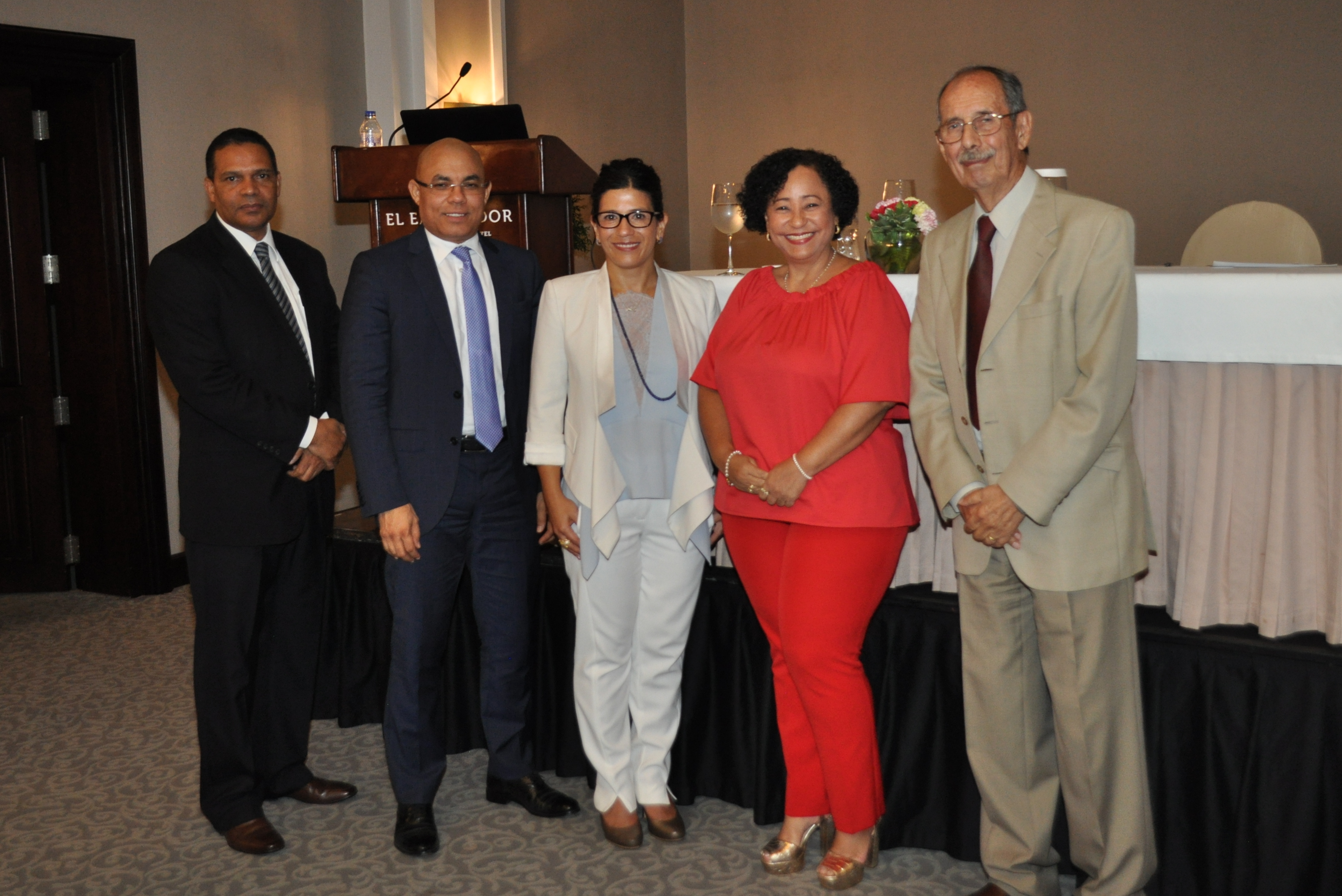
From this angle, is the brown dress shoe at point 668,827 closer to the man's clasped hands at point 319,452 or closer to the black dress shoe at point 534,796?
the black dress shoe at point 534,796

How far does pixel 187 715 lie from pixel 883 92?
19.2ft

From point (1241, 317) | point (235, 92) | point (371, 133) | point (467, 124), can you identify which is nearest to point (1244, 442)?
point (1241, 317)

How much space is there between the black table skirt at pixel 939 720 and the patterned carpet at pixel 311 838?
0.11 m

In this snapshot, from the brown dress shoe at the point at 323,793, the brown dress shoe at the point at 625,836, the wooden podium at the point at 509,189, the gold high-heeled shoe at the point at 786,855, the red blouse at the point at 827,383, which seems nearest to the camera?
the red blouse at the point at 827,383

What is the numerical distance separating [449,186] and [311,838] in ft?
5.58

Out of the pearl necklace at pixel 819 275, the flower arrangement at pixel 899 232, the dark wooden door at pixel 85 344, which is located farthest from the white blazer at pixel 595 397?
the dark wooden door at pixel 85 344

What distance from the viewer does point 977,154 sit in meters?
2.14

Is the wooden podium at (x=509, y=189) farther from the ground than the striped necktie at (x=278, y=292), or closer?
farther from the ground

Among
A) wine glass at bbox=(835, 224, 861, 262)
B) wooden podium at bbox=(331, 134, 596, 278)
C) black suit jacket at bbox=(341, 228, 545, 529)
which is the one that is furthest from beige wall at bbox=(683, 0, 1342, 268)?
black suit jacket at bbox=(341, 228, 545, 529)

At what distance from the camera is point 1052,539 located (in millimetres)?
2160

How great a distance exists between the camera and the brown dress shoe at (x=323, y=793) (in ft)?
10.1

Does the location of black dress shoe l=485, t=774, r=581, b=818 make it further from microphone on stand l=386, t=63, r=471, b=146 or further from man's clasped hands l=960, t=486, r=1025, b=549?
microphone on stand l=386, t=63, r=471, b=146

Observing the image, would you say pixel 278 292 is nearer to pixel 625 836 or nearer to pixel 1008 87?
pixel 625 836

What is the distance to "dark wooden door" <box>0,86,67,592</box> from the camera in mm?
5137
